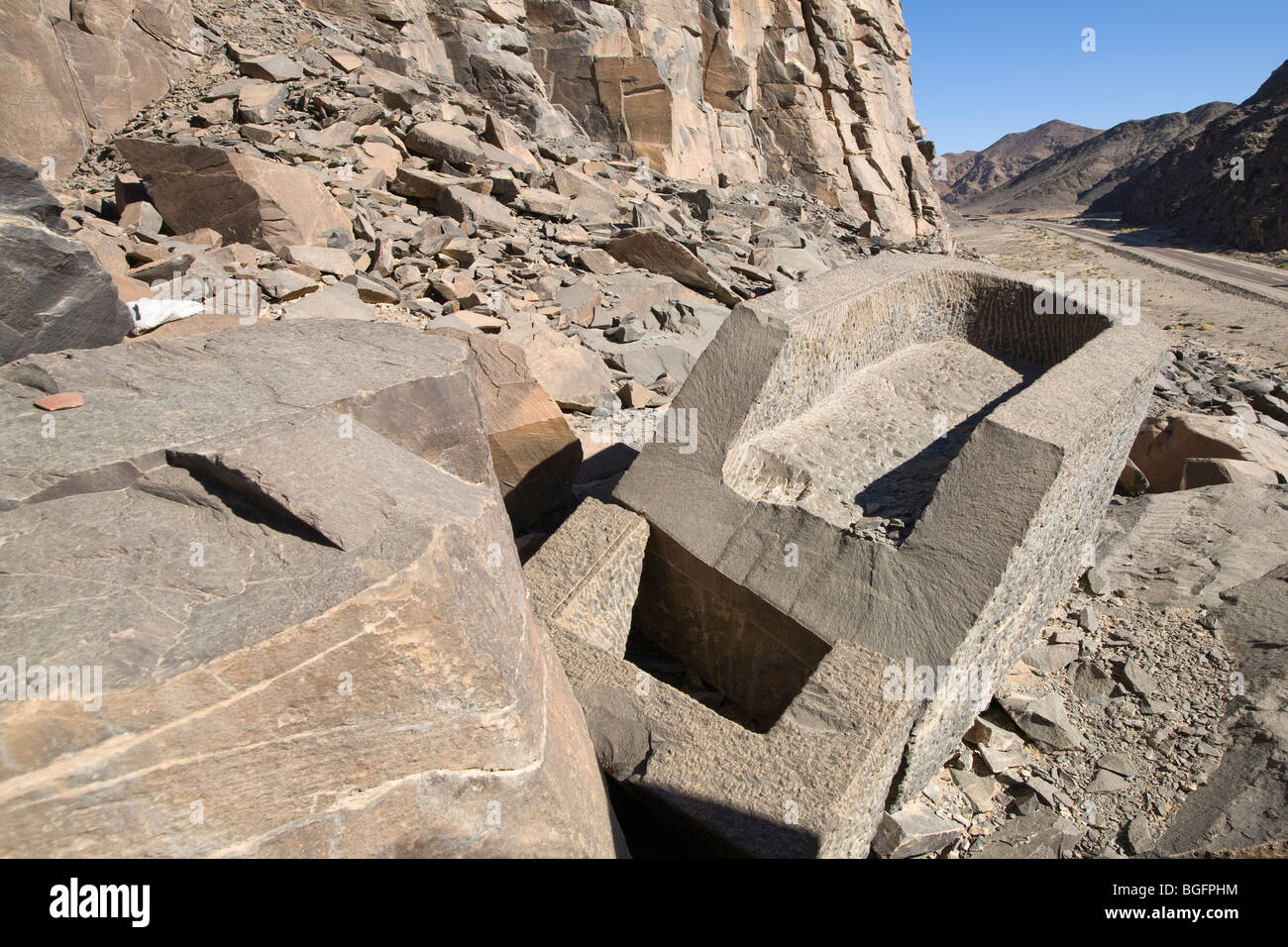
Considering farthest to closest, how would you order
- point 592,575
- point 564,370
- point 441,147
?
point 441,147
point 564,370
point 592,575

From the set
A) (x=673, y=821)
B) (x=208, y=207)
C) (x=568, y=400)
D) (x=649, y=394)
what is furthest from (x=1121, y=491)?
(x=208, y=207)

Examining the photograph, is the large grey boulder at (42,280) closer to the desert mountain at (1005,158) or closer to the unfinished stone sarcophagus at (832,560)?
the unfinished stone sarcophagus at (832,560)

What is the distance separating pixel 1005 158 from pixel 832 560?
86.5 m

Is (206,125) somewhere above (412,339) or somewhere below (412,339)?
above

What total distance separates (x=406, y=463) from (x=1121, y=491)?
5.20 meters

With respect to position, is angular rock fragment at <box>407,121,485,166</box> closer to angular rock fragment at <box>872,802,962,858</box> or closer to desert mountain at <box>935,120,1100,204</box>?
angular rock fragment at <box>872,802,962,858</box>

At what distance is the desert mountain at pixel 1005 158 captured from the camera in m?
70.1

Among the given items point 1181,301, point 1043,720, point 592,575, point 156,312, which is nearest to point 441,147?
point 156,312

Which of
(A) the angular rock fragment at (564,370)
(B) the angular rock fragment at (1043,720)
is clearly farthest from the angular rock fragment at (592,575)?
(A) the angular rock fragment at (564,370)

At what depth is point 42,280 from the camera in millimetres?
2717

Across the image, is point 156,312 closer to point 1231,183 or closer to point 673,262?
point 673,262

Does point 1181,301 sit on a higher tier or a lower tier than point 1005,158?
lower

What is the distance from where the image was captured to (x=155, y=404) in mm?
2105
